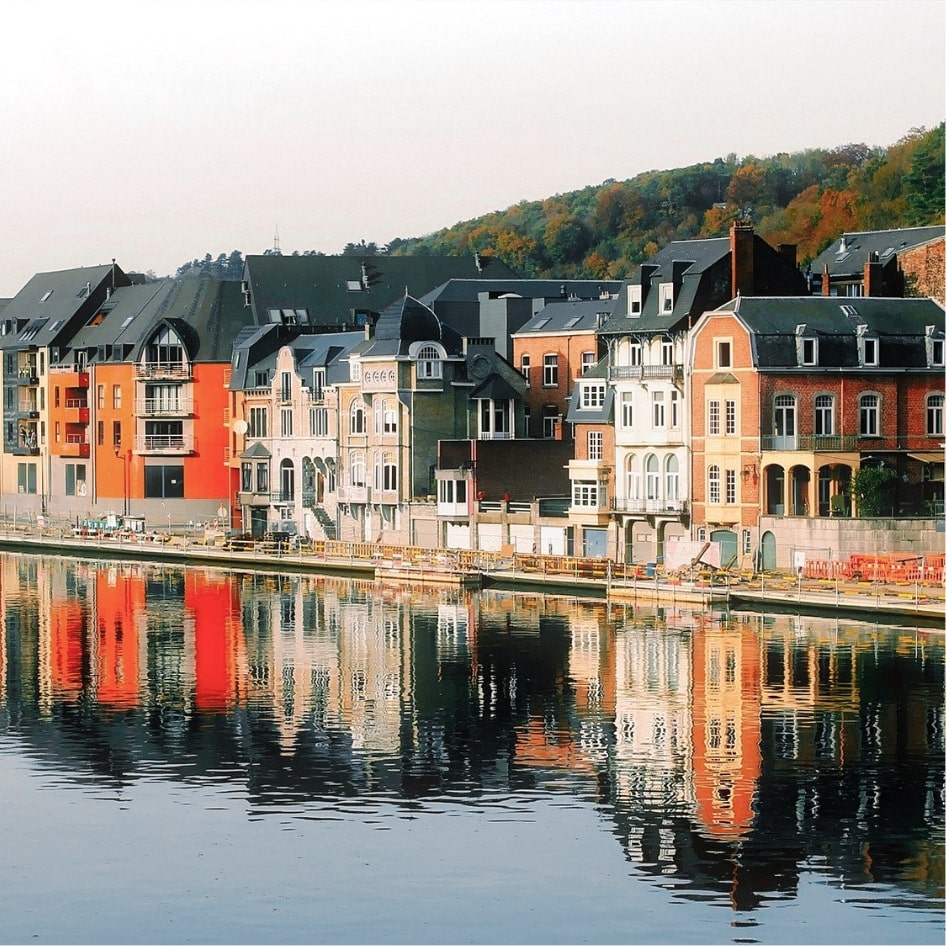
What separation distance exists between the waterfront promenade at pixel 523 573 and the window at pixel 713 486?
3619 mm

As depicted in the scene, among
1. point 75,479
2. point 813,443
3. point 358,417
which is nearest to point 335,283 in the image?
point 75,479

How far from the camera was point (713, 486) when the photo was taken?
90000 millimetres

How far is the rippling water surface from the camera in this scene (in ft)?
133

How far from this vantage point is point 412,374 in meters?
107

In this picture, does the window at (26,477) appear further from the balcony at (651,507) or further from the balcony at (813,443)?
the balcony at (813,443)

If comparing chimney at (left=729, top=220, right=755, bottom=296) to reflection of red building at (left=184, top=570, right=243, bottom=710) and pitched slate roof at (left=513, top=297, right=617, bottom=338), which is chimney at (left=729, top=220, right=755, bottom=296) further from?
reflection of red building at (left=184, top=570, right=243, bottom=710)

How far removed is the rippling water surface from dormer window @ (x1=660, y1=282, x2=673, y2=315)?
18041 mm

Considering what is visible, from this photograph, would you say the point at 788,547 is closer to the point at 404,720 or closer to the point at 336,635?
the point at 336,635

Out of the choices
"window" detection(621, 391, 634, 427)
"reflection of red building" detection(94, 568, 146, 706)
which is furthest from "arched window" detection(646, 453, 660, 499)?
"reflection of red building" detection(94, 568, 146, 706)

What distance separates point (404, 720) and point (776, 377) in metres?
33.0

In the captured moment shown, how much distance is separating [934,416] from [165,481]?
173ft

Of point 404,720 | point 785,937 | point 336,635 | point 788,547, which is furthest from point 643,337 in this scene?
point 785,937

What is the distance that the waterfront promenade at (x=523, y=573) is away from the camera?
258 ft

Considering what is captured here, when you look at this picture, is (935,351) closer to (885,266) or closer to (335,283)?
(885,266)
